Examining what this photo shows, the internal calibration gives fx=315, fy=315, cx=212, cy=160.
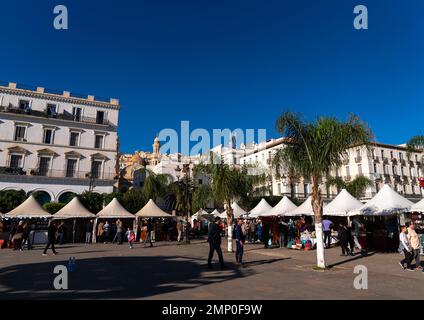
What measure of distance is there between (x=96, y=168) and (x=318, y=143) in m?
32.7

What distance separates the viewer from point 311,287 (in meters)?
7.92

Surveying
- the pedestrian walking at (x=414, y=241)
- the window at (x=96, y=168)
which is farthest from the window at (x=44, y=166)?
the pedestrian walking at (x=414, y=241)

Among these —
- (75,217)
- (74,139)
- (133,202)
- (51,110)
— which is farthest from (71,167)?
(75,217)

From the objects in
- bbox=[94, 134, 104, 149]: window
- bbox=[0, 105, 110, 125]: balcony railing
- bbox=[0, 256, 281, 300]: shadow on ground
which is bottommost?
bbox=[0, 256, 281, 300]: shadow on ground

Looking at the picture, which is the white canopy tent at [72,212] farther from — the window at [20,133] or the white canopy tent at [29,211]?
the window at [20,133]

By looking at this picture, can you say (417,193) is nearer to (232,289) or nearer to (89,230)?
(89,230)

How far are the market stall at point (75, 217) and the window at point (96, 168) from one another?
1298 cm

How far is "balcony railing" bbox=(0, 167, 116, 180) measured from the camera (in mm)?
33812

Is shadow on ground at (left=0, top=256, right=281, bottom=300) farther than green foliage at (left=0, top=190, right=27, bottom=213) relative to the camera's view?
No

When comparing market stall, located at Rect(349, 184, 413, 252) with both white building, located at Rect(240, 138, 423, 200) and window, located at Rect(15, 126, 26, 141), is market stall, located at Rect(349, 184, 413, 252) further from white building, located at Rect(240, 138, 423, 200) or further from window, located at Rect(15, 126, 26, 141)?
window, located at Rect(15, 126, 26, 141)

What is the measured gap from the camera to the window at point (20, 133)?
36219 mm

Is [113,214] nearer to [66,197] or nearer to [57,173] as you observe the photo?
[66,197]

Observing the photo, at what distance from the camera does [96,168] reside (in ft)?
128

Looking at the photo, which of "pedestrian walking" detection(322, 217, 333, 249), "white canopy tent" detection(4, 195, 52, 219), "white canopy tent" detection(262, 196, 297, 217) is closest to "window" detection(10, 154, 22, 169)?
"white canopy tent" detection(4, 195, 52, 219)
